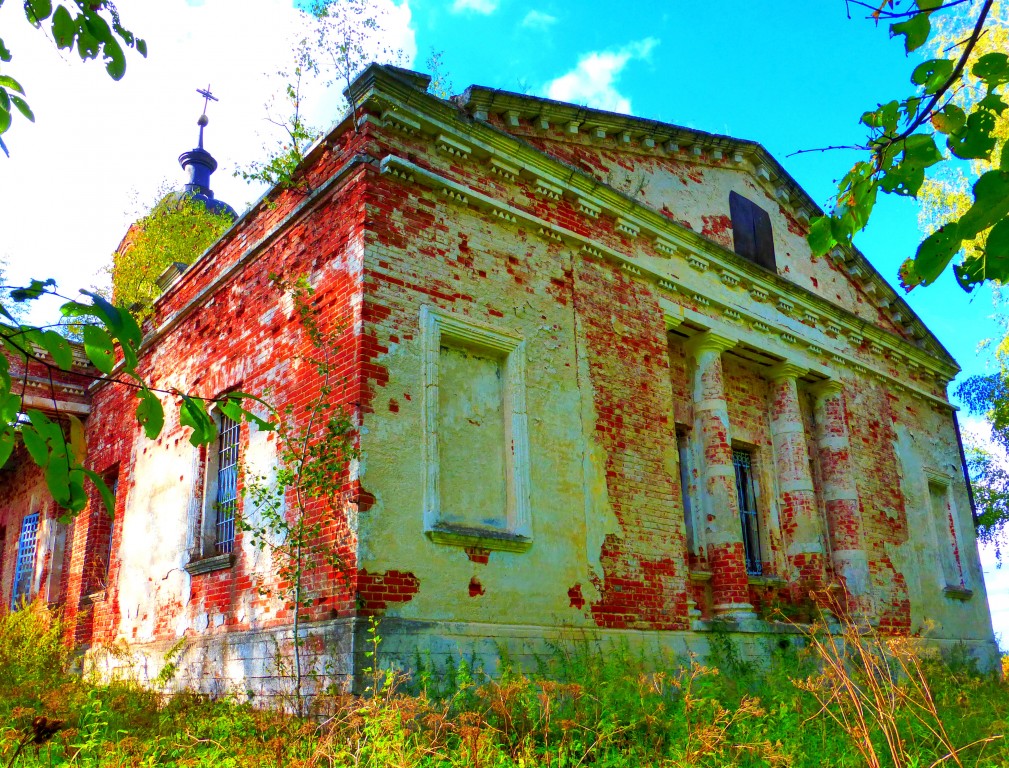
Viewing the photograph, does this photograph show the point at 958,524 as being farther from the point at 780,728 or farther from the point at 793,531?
the point at 780,728

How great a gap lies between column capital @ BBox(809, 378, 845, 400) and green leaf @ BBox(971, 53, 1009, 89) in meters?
12.2

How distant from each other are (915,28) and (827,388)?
12310 millimetres

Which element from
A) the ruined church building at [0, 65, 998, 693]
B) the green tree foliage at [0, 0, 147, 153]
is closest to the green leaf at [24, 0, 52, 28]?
the green tree foliage at [0, 0, 147, 153]

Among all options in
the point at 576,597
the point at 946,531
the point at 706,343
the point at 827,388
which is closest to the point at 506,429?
the point at 576,597

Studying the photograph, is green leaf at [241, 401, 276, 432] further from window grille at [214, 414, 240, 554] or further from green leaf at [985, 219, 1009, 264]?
window grille at [214, 414, 240, 554]

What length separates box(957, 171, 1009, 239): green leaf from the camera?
2164 millimetres

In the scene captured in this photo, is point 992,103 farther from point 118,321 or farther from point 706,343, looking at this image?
point 706,343

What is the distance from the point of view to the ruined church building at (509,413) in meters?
7.75

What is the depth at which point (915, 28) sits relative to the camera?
103 inches

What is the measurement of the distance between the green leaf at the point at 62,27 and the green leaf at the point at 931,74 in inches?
113

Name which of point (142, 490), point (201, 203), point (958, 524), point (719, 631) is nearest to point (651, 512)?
point (719, 631)

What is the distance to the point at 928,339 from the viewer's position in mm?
17156

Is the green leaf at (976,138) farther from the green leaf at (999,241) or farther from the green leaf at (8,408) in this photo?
the green leaf at (8,408)

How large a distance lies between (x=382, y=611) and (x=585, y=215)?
18.8 feet
